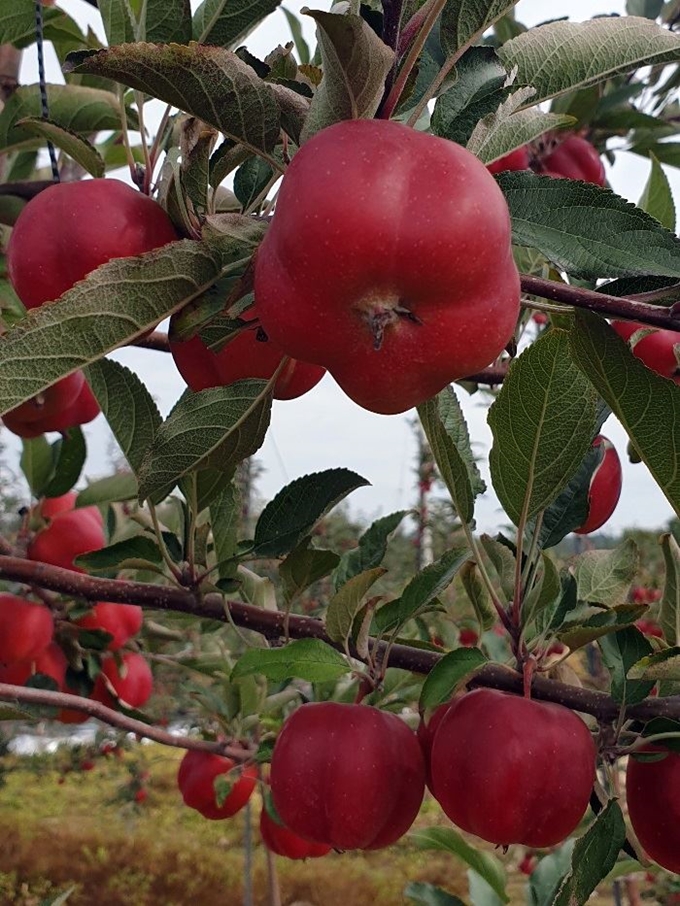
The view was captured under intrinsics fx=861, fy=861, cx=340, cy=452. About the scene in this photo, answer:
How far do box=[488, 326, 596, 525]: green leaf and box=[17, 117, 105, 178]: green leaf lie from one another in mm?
319

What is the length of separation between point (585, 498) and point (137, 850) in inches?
251

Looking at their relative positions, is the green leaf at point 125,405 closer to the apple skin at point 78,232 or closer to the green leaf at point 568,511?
the apple skin at point 78,232

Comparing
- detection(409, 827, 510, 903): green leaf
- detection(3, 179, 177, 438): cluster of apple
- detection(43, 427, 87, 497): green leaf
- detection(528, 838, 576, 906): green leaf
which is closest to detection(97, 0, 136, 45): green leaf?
detection(3, 179, 177, 438): cluster of apple

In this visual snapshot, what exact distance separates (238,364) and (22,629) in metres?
0.94

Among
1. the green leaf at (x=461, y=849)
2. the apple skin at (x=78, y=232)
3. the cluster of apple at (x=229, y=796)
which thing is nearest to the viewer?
the apple skin at (x=78, y=232)

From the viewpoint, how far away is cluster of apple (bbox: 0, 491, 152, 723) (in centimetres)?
133

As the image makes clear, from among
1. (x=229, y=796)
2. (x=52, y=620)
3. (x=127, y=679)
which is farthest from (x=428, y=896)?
(x=52, y=620)

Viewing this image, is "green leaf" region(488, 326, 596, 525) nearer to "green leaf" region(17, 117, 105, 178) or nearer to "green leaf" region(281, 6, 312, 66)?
"green leaf" region(17, 117, 105, 178)

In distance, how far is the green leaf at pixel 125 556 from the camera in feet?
2.98

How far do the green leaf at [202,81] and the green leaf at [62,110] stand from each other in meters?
0.51

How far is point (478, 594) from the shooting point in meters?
0.87

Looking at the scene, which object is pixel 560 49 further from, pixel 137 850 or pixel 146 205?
pixel 137 850

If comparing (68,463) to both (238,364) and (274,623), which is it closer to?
(274,623)

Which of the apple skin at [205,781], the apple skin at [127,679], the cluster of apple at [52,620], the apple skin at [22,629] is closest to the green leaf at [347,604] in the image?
the cluster of apple at [52,620]
